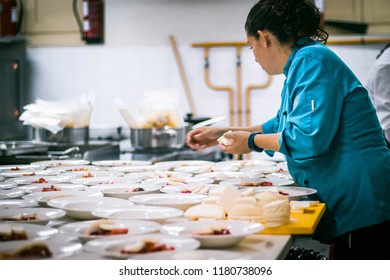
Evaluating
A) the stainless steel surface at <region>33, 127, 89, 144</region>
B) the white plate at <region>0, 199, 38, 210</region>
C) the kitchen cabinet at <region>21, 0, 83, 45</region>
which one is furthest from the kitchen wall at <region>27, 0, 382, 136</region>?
the white plate at <region>0, 199, 38, 210</region>

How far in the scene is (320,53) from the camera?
1.74m

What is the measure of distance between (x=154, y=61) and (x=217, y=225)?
3.44 meters

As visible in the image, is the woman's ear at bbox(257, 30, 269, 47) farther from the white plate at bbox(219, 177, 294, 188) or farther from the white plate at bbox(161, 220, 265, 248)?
the white plate at bbox(161, 220, 265, 248)

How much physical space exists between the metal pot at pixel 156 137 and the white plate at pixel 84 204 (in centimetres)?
163

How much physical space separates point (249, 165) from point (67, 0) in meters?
2.86

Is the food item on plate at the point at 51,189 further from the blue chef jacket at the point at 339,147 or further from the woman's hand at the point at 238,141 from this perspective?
the blue chef jacket at the point at 339,147

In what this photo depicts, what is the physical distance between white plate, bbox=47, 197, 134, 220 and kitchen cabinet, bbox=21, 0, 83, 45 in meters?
3.33

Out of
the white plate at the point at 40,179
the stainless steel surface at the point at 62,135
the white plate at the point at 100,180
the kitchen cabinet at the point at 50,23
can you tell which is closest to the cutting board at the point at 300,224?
the white plate at the point at 100,180

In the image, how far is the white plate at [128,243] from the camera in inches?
42.9

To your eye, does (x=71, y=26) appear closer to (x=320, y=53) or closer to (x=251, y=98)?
(x=251, y=98)

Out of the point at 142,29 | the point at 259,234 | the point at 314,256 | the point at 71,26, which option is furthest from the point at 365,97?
the point at 71,26

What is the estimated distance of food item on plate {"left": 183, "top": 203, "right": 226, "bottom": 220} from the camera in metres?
1.40

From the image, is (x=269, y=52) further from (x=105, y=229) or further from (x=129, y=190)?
(x=105, y=229)

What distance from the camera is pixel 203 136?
2312 millimetres
